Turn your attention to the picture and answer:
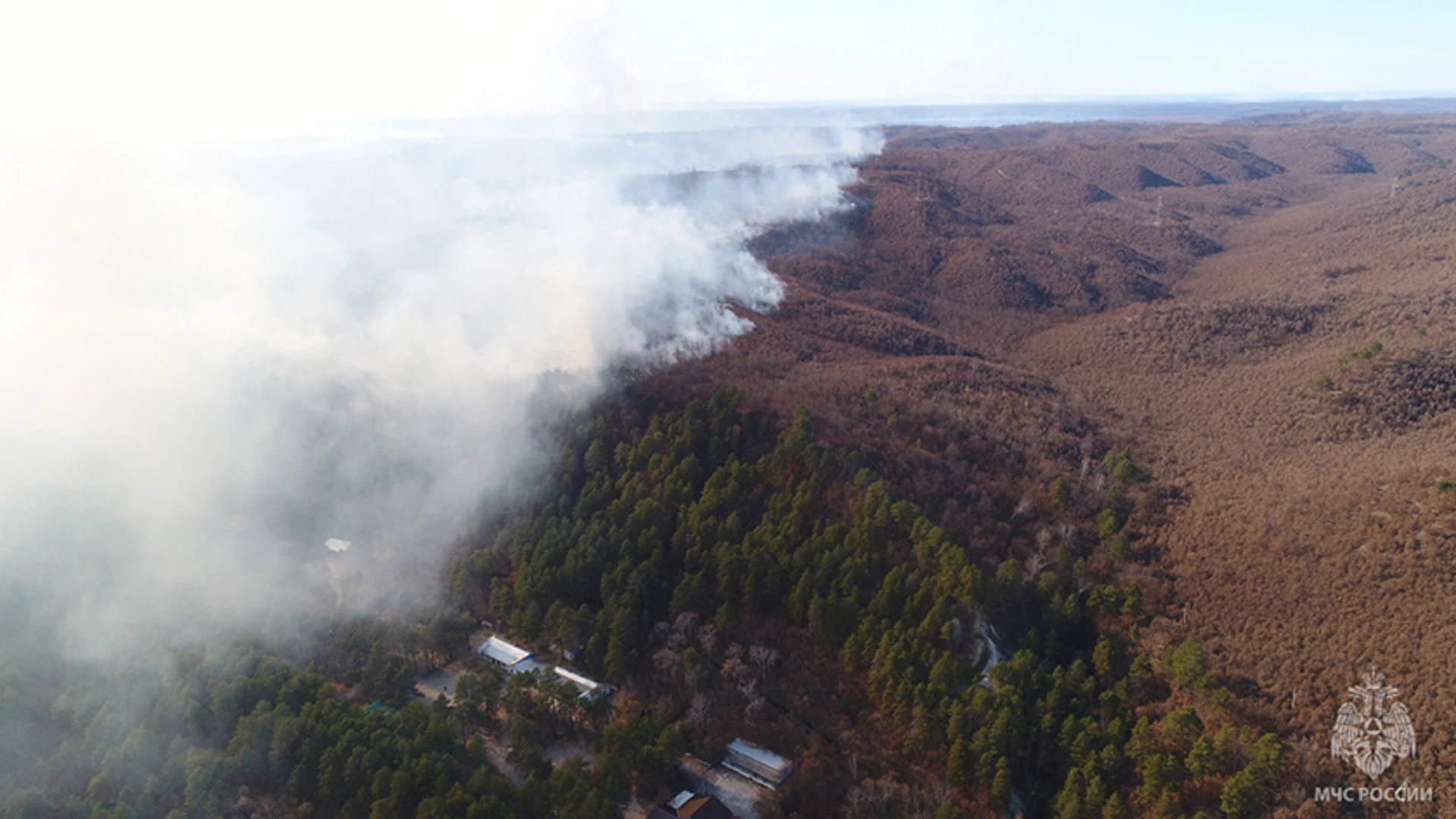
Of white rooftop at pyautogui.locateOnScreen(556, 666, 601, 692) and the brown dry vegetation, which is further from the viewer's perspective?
white rooftop at pyautogui.locateOnScreen(556, 666, 601, 692)

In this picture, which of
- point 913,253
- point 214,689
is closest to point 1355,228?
point 913,253

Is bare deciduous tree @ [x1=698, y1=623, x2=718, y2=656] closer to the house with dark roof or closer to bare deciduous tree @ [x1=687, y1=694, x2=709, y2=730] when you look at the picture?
bare deciduous tree @ [x1=687, y1=694, x2=709, y2=730]

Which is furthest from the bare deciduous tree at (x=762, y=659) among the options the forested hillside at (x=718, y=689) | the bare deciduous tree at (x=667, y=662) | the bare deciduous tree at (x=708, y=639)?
the bare deciduous tree at (x=667, y=662)

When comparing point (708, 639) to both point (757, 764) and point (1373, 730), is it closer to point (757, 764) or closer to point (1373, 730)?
point (757, 764)

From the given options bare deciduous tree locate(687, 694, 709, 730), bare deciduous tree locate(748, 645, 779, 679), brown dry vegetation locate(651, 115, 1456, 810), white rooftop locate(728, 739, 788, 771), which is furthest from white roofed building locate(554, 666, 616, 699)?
brown dry vegetation locate(651, 115, 1456, 810)

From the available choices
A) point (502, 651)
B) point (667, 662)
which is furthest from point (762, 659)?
point (502, 651)

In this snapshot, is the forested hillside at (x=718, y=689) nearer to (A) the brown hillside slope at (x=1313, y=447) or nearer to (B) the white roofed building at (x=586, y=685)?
(B) the white roofed building at (x=586, y=685)
